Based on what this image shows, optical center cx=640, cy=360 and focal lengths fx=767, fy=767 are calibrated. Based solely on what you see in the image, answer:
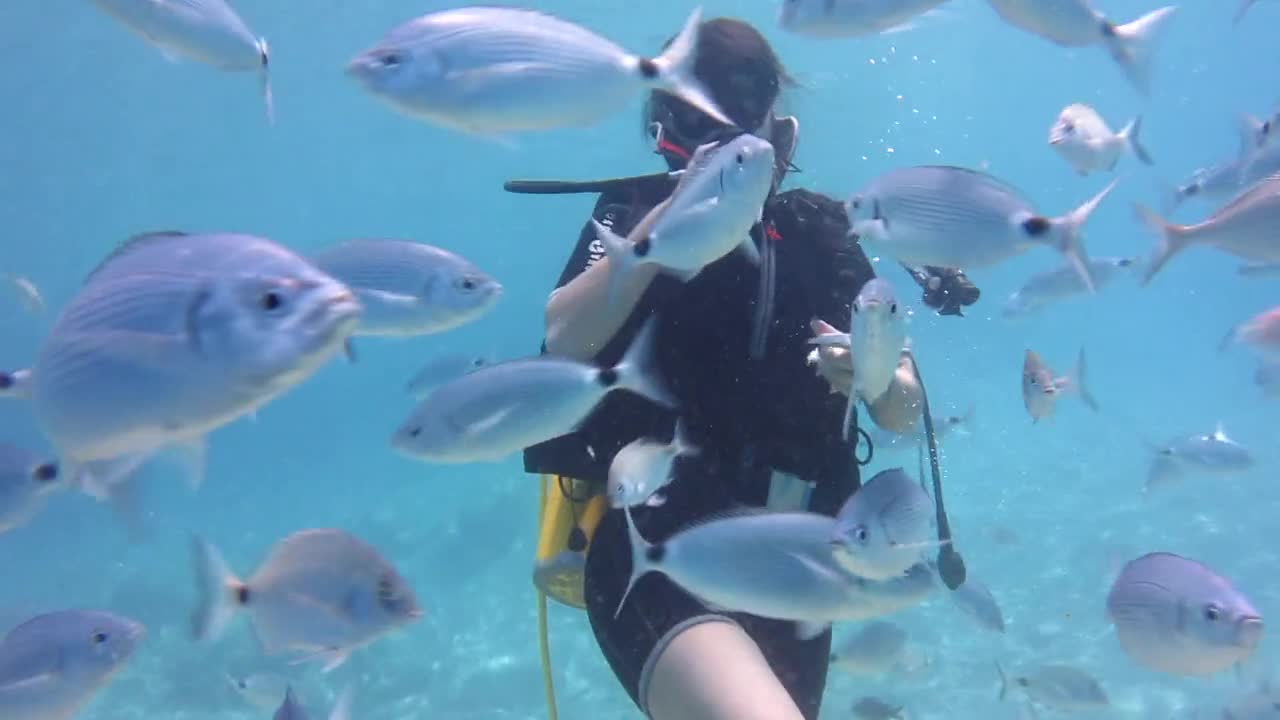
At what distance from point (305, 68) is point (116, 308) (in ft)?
135

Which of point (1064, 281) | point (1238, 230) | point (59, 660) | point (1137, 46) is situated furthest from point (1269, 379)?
point (59, 660)

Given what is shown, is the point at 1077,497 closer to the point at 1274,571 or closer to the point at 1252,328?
the point at 1274,571

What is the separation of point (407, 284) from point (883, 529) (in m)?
1.76

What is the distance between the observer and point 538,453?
318 centimetres

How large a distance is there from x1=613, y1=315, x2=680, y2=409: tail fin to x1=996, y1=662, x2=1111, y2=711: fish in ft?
17.8

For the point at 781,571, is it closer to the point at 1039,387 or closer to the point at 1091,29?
the point at 1091,29

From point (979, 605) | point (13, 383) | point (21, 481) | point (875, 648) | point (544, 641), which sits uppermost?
point (13, 383)

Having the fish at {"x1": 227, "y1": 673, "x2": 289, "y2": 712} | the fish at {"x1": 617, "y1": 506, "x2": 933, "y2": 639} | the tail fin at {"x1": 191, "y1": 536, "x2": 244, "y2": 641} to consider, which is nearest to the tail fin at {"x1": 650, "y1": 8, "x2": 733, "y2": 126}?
the fish at {"x1": 617, "y1": 506, "x2": 933, "y2": 639}

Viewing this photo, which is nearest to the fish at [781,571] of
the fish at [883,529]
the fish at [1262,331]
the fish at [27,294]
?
the fish at [883,529]

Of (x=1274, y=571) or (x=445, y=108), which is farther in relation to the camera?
(x=1274, y=571)

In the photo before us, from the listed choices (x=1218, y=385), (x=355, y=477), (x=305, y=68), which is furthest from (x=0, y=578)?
(x=1218, y=385)

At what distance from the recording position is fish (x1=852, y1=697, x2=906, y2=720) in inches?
262

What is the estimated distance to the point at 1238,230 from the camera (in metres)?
2.79

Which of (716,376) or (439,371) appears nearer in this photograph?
(716,376)
